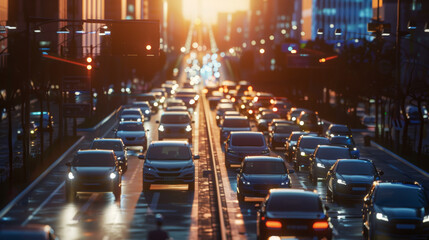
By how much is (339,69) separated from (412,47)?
49755mm

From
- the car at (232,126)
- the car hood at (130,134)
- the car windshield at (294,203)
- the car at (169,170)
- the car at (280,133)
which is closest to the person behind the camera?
the car windshield at (294,203)

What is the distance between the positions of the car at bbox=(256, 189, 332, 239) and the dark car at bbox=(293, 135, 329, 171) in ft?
68.4

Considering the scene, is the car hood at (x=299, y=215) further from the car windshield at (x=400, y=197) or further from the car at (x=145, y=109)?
the car at (x=145, y=109)

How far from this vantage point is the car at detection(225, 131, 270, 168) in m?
41.1

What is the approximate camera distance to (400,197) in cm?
2212

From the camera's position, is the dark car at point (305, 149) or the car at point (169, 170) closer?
the car at point (169, 170)

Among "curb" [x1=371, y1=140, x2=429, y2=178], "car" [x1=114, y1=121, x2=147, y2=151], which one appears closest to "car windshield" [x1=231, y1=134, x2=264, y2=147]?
"curb" [x1=371, y1=140, x2=429, y2=178]

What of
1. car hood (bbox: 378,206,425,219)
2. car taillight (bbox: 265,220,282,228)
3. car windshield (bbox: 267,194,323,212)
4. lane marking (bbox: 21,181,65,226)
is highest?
car windshield (bbox: 267,194,323,212)

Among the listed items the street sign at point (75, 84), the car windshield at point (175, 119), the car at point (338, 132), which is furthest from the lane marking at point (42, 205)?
the car at point (338, 132)

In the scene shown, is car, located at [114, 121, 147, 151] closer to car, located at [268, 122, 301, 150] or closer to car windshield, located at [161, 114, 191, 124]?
car windshield, located at [161, 114, 191, 124]

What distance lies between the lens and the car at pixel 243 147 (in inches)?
1619

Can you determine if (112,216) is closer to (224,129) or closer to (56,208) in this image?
(56,208)

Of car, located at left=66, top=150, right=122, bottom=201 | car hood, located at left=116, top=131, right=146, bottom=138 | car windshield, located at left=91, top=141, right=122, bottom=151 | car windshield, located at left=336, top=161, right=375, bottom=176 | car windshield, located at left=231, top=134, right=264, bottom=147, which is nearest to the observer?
car, located at left=66, top=150, right=122, bottom=201

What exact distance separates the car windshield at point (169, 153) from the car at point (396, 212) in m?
11.6
